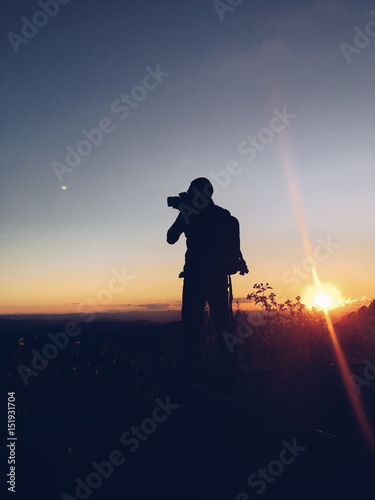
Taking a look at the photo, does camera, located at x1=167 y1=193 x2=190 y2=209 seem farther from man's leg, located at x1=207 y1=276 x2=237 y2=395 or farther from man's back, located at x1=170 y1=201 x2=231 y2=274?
man's leg, located at x1=207 y1=276 x2=237 y2=395

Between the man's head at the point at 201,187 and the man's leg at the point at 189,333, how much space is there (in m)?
1.09

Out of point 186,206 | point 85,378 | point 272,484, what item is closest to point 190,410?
point 272,484

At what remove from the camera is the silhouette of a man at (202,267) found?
13.9 feet

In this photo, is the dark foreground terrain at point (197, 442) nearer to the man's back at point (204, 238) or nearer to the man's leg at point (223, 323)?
the man's leg at point (223, 323)

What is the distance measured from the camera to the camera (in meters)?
4.29

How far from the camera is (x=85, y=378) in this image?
5809 mm

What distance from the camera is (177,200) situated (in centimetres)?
430

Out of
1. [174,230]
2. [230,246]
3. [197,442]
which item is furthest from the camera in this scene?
[230,246]

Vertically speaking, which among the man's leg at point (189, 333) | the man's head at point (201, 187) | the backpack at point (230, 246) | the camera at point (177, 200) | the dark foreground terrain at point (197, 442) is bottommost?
the dark foreground terrain at point (197, 442)

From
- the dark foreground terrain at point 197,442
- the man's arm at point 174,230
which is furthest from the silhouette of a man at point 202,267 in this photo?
the dark foreground terrain at point 197,442

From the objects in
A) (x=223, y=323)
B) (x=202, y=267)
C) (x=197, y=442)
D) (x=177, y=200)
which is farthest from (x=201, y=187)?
(x=197, y=442)

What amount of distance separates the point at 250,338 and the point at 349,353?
93.8 inches

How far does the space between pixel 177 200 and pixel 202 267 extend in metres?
0.91

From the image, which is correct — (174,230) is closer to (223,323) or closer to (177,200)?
(177,200)
